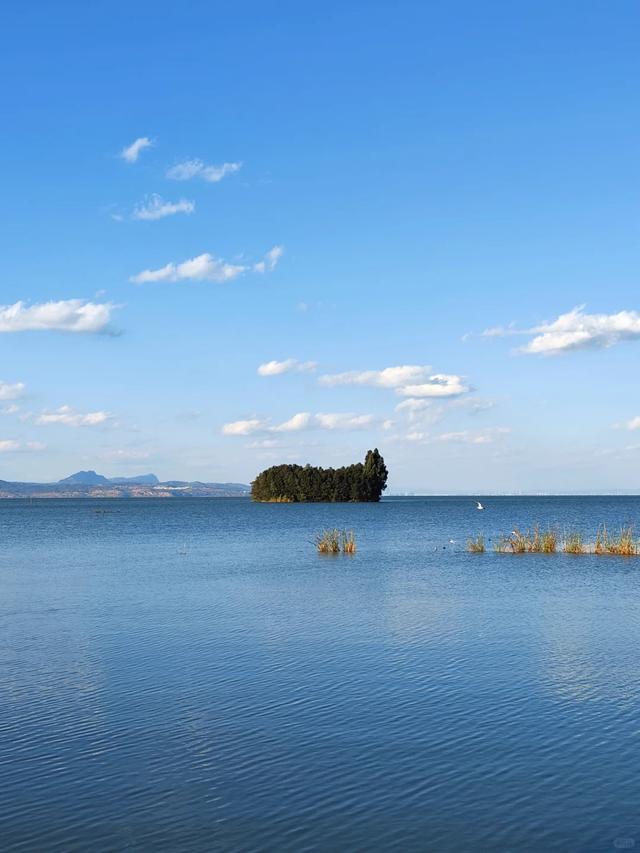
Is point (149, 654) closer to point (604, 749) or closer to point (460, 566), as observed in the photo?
point (604, 749)

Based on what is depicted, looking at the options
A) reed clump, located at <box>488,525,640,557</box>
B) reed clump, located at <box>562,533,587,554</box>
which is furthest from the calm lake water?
reed clump, located at <box>562,533,587,554</box>

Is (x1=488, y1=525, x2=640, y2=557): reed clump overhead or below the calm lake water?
overhead

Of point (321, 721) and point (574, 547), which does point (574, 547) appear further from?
point (321, 721)

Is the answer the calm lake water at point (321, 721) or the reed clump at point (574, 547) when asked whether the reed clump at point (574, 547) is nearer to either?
the reed clump at point (574, 547)

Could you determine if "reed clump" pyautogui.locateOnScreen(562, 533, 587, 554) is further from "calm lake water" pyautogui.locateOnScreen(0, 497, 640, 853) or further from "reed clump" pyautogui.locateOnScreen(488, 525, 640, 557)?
"calm lake water" pyautogui.locateOnScreen(0, 497, 640, 853)

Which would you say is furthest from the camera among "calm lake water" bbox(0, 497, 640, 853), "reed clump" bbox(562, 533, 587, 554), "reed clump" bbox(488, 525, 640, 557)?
"reed clump" bbox(562, 533, 587, 554)

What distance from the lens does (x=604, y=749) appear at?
14.3m

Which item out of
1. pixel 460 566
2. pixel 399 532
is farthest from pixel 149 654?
pixel 399 532

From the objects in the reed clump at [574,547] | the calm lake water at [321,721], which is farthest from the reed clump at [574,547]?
the calm lake water at [321,721]

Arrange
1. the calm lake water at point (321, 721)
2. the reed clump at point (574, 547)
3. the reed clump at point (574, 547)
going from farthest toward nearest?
the reed clump at point (574, 547), the reed clump at point (574, 547), the calm lake water at point (321, 721)

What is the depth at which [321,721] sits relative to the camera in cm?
1616

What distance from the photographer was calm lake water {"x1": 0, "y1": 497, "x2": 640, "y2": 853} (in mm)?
11203

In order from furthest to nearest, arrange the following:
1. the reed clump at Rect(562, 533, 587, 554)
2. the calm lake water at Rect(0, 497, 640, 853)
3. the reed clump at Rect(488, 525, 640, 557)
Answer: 1. the reed clump at Rect(562, 533, 587, 554)
2. the reed clump at Rect(488, 525, 640, 557)
3. the calm lake water at Rect(0, 497, 640, 853)

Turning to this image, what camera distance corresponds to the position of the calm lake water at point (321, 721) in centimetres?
1120
